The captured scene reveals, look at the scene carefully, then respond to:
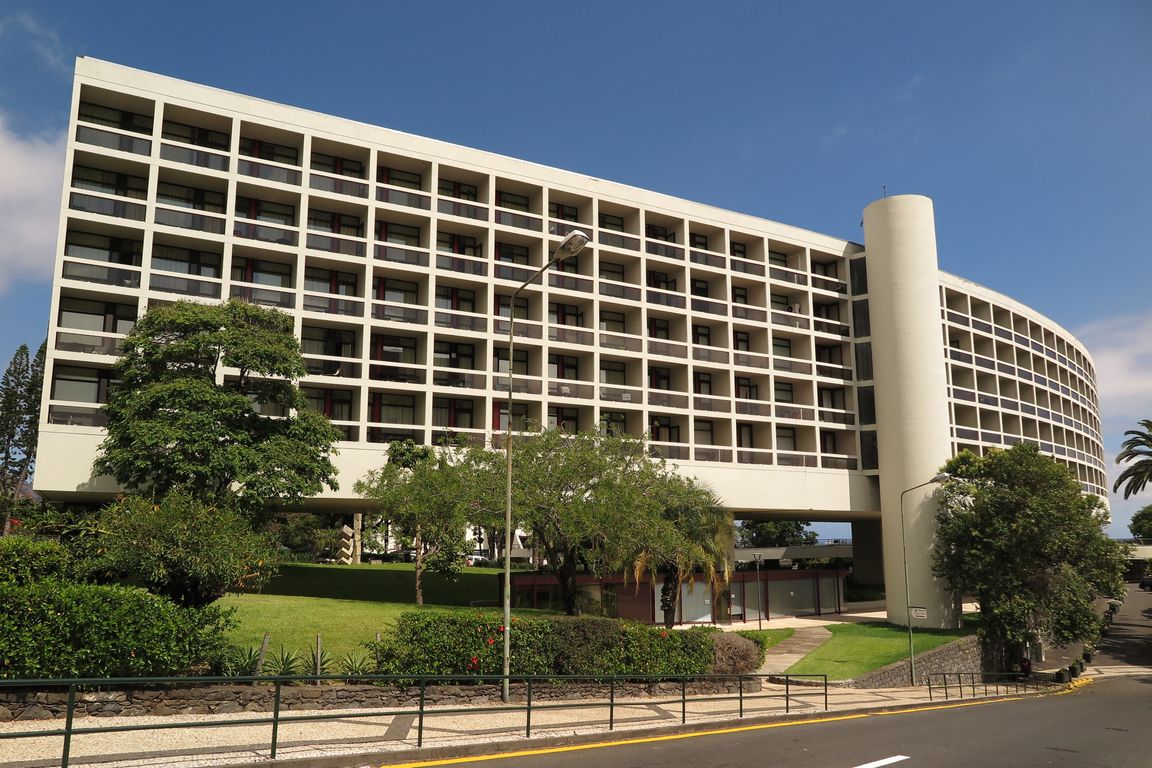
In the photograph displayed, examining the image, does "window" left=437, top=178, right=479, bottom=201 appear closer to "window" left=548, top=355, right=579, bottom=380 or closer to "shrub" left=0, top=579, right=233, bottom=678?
"window" left=548, top=355, right=579, bottom=380

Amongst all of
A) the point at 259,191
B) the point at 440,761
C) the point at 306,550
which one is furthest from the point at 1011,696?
the point at 306,550

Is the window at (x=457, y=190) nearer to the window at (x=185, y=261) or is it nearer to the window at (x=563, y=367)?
the window at (x=563, y=367)

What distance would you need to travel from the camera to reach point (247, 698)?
1524 cm

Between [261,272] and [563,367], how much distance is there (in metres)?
17.5

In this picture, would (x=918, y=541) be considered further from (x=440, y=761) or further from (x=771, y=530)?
(x=771, y=530)

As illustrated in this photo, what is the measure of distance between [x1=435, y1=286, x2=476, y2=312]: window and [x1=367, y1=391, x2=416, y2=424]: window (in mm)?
5723

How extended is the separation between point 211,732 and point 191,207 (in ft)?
110

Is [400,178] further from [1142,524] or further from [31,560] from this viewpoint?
[1142,524]

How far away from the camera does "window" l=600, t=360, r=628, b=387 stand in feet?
166

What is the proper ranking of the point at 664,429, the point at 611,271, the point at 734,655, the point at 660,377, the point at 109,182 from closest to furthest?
the point at 734,655, the point at 109,182, the point at 664,429, the point at 611,271, the point at 660,377

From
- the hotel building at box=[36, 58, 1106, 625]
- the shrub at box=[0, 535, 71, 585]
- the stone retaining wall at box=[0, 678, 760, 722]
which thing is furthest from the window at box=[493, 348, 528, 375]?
the shrub at box=[0, 535, 71, 585]

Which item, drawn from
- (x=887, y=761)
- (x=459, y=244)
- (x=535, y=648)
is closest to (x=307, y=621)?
(x=535, y=648)

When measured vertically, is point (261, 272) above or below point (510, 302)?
above

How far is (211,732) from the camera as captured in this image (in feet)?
44.9
